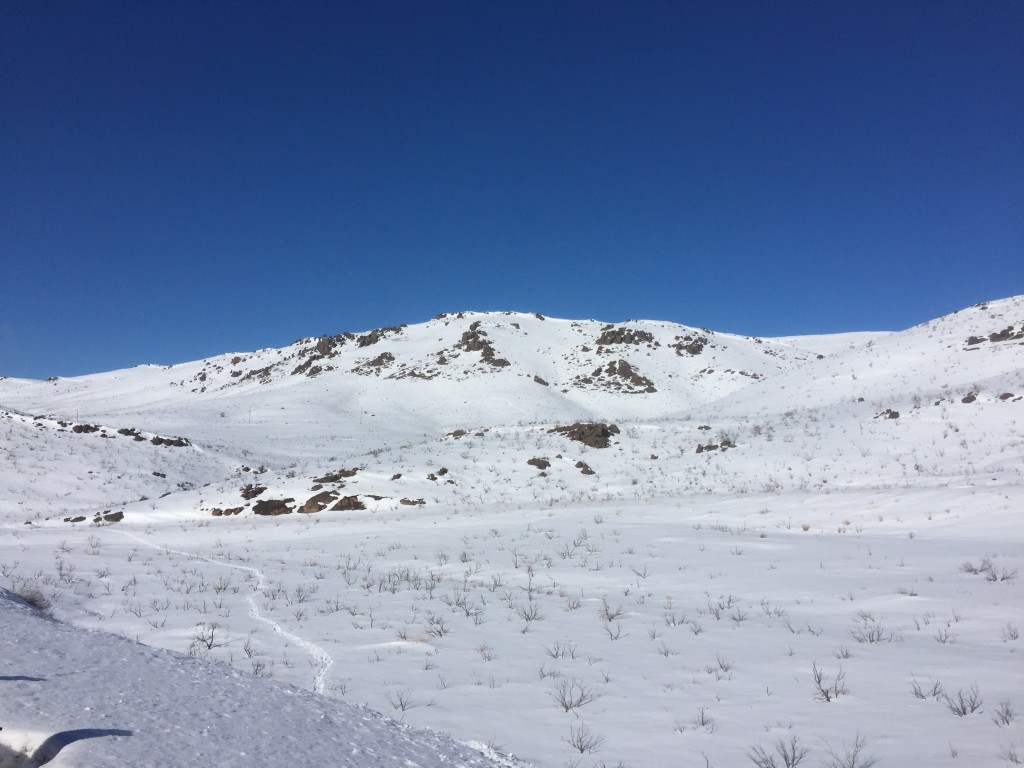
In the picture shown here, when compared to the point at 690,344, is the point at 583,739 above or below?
below

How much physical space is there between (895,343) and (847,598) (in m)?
37.0

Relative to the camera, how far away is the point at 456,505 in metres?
17.8

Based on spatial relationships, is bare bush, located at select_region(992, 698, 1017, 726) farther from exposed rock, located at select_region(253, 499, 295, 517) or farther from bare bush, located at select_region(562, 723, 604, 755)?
exposed rock, located at select_region(253, 499, 295, 517)

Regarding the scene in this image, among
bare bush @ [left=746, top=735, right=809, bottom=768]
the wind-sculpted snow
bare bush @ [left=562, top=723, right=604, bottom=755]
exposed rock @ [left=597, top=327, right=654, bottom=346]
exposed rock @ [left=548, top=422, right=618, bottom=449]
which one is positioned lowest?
bare bush @ [left=562, top=723, right=604, bottom=755]

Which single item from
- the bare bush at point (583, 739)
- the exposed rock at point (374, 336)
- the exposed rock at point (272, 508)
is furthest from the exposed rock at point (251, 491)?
the exposed rock at point (374, 336)

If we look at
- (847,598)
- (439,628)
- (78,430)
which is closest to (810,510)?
(847,598)

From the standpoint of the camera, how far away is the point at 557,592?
7910 millimetres

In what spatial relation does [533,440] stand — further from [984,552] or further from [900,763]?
[900,763]

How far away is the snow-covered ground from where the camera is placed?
3.35 meters

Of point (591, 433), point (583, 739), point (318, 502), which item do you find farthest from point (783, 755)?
point (591, 433)

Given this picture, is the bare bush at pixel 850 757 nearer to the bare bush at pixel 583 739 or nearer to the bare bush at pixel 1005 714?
the bare bush at pixel 1005 714

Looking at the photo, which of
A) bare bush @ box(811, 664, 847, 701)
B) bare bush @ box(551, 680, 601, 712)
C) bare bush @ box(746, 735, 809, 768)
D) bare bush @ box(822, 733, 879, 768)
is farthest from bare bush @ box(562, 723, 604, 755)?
bare bush @ box(811, 664, 847, 701)

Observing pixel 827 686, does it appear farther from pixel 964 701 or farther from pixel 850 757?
pixel 850 757

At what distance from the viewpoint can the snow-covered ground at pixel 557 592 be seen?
11.0 ft
